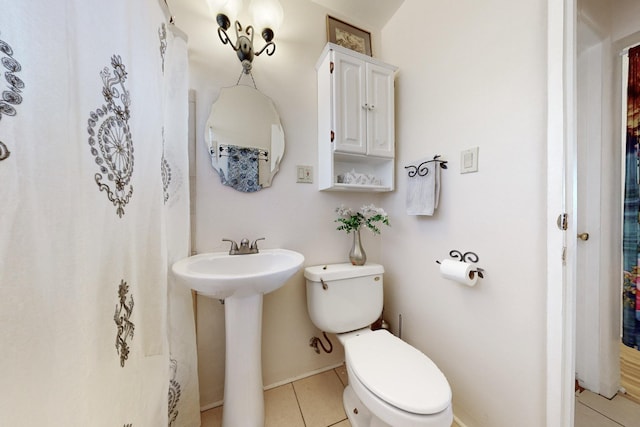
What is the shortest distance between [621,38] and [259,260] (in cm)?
221

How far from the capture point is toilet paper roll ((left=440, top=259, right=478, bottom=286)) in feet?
3.14

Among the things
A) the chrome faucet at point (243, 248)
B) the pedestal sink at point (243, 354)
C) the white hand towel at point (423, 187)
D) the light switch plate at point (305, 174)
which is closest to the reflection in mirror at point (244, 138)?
the light switch plate at point (305, 174)

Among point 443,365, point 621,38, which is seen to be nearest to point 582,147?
point 621,38

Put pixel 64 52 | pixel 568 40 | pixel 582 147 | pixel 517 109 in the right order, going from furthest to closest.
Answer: pixel 582 147 → pixel 517 109 → pixel 568 40 → pixel 64 52

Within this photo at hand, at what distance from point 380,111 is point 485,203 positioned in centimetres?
79

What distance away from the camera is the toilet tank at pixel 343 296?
119 centimetres

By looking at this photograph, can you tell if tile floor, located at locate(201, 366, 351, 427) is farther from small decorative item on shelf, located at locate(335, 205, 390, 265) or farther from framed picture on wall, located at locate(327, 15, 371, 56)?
framed picture on wall, located at locate(327, 15, 371, 56)

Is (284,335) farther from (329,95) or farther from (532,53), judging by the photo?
(532,53)

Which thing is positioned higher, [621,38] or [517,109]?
[621,38]

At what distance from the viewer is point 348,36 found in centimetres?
150

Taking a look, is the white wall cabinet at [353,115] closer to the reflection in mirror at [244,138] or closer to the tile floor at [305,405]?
the reflection in mirror at [244,138]

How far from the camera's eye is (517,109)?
866 mm

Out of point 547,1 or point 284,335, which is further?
point 284,335

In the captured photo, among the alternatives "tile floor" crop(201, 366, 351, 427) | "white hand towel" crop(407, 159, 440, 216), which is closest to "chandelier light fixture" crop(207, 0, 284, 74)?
"white hand towel" crop(407, 159, 440, 216)
